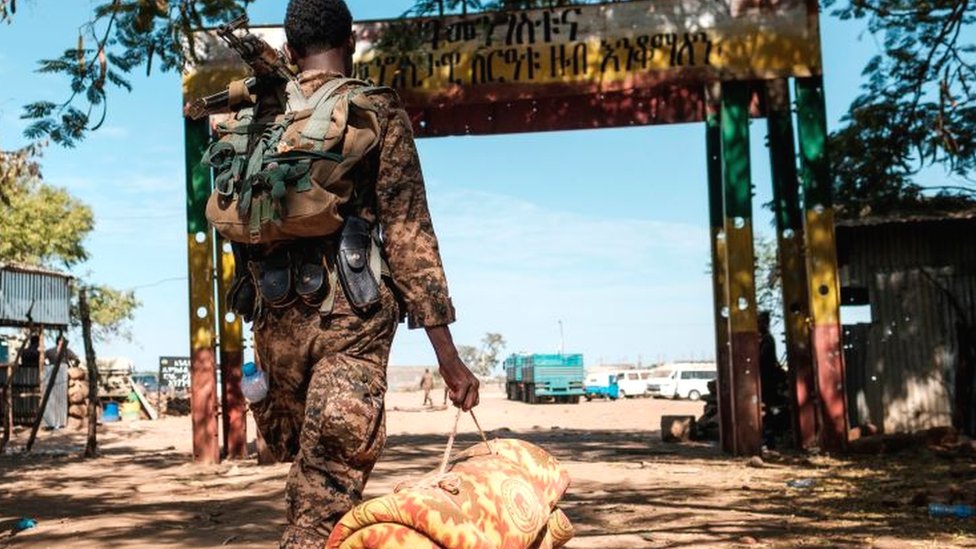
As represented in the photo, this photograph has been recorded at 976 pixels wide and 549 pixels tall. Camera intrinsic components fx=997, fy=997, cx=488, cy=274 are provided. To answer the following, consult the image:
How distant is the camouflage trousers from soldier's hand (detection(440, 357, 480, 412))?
0.65ft

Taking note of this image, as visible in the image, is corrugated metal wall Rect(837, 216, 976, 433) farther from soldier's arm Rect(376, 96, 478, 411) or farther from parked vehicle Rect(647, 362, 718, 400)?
parked vehicle Rect(647, 362, 718, 400)

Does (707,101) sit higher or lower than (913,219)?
higher

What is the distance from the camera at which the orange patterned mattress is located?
2852 mm

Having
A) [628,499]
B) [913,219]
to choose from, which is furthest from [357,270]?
[913,219]

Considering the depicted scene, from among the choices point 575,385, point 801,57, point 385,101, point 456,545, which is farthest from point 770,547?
point 575,385

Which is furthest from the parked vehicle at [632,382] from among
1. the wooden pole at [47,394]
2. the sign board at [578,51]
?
the sign board at [578,51]

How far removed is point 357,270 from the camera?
10.1 ft

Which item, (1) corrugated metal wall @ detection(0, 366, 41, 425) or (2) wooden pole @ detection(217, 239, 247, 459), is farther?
(1) corrugated metal wall @ detection(0, 366, 41, 425)

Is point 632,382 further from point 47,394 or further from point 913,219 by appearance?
point 47,394

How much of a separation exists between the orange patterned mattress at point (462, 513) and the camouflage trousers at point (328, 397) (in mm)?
136

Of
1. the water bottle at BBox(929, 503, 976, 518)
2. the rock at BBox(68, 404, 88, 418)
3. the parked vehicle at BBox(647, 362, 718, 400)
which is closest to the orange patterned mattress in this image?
the water bottle at BBox(929, 503, 976, 518)

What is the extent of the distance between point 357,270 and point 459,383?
1.55 feet

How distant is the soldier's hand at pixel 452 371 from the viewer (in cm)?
310

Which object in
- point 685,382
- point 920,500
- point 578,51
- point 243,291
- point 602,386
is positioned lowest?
point 602,386
